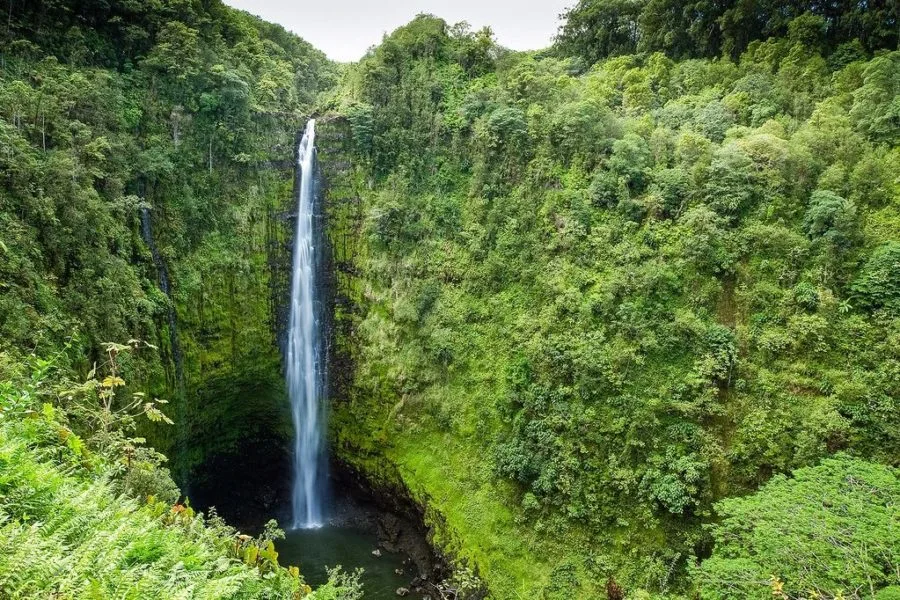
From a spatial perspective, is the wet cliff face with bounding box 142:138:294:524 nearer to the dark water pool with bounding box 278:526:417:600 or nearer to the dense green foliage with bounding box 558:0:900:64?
the dark water pool with bounding box 278:526:417:600

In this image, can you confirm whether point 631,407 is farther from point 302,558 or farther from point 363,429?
point 302,558

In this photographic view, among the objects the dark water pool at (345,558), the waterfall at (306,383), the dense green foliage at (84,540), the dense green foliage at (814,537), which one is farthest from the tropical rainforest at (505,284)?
the dark water pool at (345,558)

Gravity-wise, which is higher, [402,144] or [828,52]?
[828,52]

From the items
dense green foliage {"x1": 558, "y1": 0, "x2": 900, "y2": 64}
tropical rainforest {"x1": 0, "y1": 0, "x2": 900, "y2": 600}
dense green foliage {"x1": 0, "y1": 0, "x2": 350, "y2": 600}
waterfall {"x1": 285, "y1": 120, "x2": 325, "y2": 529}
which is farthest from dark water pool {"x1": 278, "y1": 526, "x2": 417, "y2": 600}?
dense green foliage {"x1": 558, "y1": 0, "x2": 900, "y2": 64}

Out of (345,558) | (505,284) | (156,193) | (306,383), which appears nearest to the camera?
(345,558)

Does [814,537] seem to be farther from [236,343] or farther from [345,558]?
[236,343]

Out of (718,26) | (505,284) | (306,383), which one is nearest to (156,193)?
(306,383)

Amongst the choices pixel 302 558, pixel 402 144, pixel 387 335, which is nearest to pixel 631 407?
pixel 387 335

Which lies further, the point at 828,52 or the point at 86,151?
the point at 828,52
